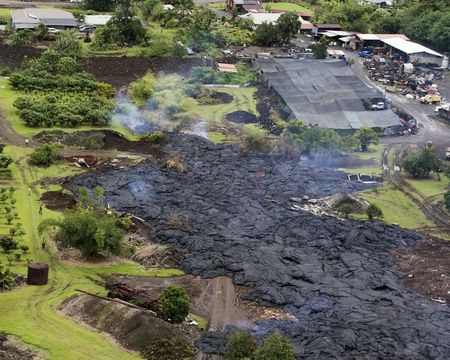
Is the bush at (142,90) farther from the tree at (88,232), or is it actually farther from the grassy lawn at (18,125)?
the tree at (88,232)

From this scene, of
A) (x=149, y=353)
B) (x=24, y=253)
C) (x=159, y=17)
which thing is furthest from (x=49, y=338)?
(x=159, y=17)

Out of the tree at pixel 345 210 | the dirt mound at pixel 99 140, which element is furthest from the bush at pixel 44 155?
the tree at pixel 345 210

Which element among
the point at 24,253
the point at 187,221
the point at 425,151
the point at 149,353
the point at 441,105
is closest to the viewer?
the point at 149,353

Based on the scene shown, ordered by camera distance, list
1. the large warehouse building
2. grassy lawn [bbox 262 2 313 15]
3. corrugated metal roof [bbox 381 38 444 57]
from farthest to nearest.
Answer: grassy lawn [bbox 262 2 313 15] → corrugated metal roof [bbox 381 38 444 57] → the large warehouse building

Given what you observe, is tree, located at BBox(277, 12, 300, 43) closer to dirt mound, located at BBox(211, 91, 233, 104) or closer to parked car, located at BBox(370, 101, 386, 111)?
dirt mound, located at BBox(211, 91, 233, 104)

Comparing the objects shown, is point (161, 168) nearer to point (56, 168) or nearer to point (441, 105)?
point (56, 168)

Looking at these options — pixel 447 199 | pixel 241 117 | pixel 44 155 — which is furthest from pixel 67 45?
pixel 447 199

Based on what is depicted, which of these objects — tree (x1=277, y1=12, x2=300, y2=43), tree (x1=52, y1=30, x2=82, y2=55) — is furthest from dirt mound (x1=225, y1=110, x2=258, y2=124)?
tree (x1=277, y1=12, x2=300, y2=43)
